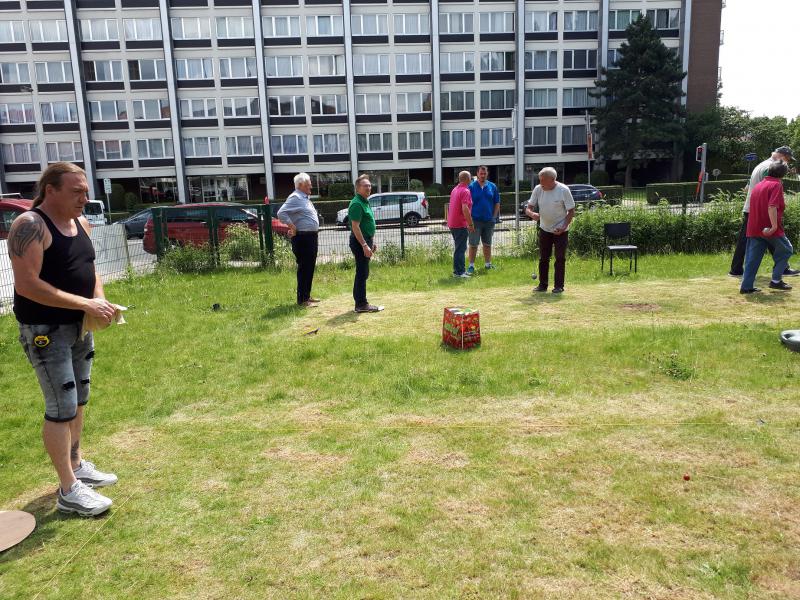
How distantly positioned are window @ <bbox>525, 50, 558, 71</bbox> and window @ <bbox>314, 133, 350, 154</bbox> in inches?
608

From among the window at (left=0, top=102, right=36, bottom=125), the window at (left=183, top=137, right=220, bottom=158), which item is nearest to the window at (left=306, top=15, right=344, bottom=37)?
the window at (left=183, top=137, right=220, bottom=158)

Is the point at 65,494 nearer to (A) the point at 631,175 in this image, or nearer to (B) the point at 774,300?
(B) the point at 774,300

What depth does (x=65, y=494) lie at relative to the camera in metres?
3.45

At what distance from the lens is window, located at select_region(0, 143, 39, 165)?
4414cm

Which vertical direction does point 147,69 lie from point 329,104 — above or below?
above

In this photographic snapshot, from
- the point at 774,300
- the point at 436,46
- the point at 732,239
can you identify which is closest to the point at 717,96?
the point at 436,46

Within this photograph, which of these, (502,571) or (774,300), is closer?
(502,571)

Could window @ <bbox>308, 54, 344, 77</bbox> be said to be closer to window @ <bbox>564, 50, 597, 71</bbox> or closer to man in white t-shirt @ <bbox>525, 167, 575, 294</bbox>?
window @ <bbox>564, 50, 597, 71</bbox>

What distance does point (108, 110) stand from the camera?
44.4 m

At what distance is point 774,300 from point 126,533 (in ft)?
27.2

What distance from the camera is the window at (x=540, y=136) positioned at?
4722 centimetres

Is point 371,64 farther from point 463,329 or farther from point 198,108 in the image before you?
point 463,329

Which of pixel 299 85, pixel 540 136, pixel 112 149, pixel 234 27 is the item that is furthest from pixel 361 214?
pixel 112 149

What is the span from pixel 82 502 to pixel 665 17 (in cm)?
5475
